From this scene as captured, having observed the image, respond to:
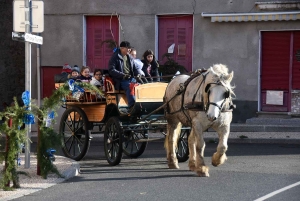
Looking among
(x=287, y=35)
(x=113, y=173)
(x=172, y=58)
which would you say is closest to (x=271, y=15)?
(x=287, y=35)

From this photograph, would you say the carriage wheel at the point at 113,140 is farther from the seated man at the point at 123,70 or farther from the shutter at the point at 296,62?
the shutter at the point at 296,62

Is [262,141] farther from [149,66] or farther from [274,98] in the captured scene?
[149,66]

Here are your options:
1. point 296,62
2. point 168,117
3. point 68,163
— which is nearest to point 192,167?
point 168,117

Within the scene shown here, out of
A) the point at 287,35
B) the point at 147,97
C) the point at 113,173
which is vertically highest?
the point at 287,35

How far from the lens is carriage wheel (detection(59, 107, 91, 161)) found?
1350cm

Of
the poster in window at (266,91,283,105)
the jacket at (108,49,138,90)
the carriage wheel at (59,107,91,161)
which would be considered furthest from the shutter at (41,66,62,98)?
the jacket at (108,49,138,90)

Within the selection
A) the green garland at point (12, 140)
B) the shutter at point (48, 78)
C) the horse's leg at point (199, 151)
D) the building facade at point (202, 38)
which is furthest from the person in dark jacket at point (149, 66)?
the shutter at point (48, 78)

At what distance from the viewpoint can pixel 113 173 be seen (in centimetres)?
1177

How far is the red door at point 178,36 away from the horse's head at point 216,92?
33.5 ft

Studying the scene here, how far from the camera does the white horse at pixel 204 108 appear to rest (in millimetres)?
10844

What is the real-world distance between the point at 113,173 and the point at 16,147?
223 centimetres

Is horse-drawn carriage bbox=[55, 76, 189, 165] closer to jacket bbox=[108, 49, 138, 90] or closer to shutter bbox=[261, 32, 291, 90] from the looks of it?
jacket bbox=[108, 49, 138, 90]

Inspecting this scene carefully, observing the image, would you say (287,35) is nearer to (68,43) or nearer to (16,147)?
(68,43)

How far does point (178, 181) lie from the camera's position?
10.8m
